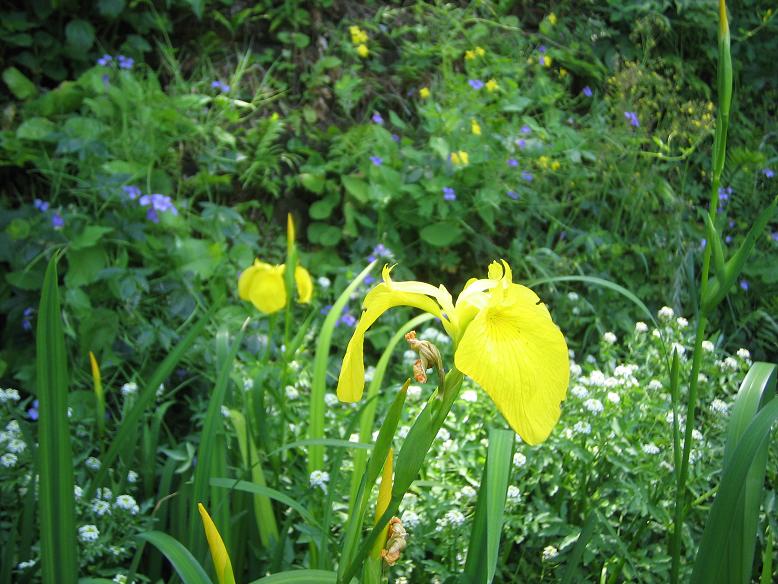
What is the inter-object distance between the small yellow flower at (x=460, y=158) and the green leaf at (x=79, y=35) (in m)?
1.30

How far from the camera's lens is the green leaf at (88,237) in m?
2.23

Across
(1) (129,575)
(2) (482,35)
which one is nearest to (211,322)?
(1) (129,575)

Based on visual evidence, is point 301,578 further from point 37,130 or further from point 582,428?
point 37,130

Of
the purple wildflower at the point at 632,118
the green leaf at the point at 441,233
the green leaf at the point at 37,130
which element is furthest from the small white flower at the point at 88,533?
the purple wildflower at the point at 632,118

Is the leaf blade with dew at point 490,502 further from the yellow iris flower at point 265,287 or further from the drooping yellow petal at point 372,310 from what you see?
the yellow iris flower at point 265,287

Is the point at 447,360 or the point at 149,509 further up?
the point at 447,360

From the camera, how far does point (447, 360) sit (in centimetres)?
246

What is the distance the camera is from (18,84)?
2.66 m

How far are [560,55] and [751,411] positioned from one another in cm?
261

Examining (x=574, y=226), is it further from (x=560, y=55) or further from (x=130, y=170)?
(x=130, y=170)

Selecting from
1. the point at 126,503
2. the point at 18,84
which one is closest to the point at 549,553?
the point at 126,503

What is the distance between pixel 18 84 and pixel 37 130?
0.30m

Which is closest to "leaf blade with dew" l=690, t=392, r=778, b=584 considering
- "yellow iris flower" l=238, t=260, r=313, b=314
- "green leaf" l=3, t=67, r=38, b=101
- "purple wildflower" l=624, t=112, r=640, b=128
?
"yellow iris flower" l=238, t=260, r=313, b=314

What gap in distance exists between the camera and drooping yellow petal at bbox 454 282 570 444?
2.71ft
